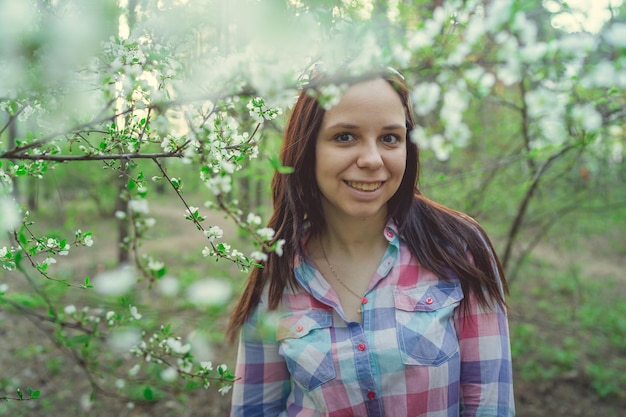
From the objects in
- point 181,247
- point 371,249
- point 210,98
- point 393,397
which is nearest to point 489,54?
point 371,249

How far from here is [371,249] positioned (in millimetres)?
1647

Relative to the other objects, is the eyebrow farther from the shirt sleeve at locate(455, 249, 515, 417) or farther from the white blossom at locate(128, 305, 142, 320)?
the white blossom at locate(128, 305, 142, 320)

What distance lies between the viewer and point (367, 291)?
1535mm

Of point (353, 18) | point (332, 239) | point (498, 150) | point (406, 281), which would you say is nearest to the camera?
point (353, 18)

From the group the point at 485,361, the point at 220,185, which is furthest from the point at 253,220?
the point at 485,361

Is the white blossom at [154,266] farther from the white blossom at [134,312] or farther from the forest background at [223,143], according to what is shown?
the white blossom at [134,312]

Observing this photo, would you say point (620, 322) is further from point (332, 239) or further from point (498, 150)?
point (332, 239)

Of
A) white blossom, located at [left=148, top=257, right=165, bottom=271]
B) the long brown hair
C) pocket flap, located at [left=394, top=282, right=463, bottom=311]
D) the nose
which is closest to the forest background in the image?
white blossom, located at [left=148, top=257, right=165, bottom=271]

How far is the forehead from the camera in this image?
4.47ft

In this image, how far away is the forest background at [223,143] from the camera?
86 centimetres

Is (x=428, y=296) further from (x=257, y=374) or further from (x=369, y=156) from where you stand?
(x=257, y=374)

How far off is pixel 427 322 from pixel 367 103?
0.71 meters

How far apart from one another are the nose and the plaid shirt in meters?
0.34

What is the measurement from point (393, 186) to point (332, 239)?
0.37 meters
